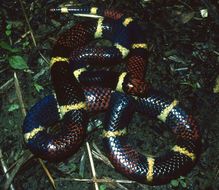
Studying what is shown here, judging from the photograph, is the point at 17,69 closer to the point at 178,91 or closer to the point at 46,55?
the point at 46,55

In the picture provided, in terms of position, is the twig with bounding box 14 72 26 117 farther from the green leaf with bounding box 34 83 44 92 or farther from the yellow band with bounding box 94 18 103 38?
the yellow band with bounding box 94 18 103 38

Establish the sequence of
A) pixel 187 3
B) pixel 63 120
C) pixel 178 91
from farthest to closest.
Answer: pixel 187 3
pixel 178 91
pixel 63 120

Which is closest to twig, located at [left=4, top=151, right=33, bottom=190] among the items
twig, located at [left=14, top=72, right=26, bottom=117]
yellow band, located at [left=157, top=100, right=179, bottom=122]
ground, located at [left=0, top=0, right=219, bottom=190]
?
ground, located at [left=0, top=0, right=219, bottom=190]

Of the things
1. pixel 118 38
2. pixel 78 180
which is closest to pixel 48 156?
pixel 78 180

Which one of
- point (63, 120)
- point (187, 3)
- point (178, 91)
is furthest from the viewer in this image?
point (187, 3)

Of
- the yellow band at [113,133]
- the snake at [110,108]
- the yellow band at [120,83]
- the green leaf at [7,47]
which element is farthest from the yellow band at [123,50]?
the green leaf at [7,47]
